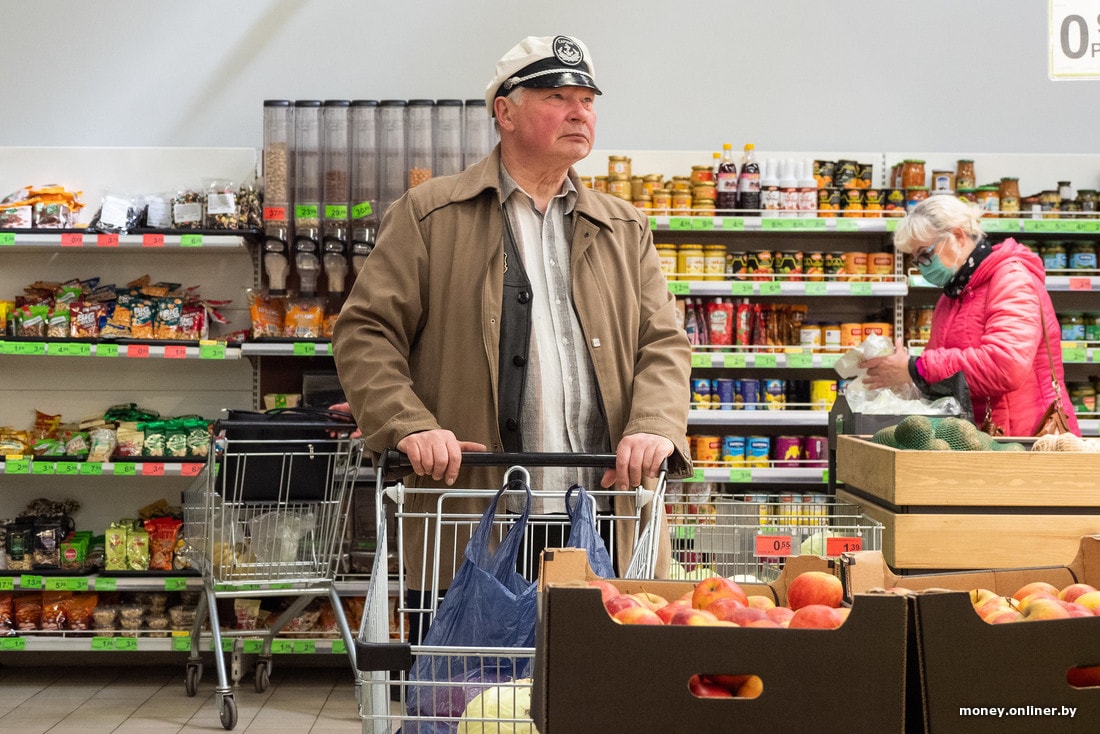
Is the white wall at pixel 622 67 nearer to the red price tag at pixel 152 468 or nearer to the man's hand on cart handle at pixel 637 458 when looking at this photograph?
the red price tag at pixel 152 468

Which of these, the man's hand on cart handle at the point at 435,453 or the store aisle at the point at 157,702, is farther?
the store aisle at the point at 157,702

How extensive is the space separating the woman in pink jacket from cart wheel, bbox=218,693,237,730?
2422mm

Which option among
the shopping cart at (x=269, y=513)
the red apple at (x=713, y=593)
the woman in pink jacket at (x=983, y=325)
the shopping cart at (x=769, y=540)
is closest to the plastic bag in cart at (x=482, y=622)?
the red apple at (x=713, y=593)

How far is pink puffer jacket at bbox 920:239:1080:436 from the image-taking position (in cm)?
339

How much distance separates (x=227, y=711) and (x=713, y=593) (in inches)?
119

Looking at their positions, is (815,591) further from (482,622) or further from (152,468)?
(152,468)

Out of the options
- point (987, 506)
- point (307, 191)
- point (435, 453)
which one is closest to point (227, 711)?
point (307, 191)

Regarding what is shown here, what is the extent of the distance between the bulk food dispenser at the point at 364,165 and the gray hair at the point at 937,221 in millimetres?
2079

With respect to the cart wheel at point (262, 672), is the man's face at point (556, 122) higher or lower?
higher

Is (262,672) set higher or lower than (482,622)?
lower

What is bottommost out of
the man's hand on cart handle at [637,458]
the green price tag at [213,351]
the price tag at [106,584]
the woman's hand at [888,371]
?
the price tag at [106,584]

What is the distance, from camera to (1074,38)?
4.48 meters

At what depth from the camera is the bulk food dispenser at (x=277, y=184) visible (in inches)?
179

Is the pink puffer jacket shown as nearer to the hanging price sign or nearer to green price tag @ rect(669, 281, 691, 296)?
green price tag @ rect(669, 281, 691, 296)
